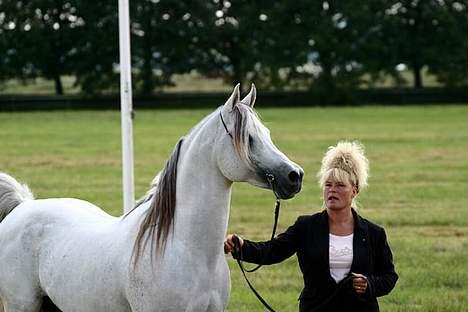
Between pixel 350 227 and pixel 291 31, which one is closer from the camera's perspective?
pixel 350 227

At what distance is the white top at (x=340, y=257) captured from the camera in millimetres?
5387

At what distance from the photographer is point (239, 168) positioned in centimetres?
485

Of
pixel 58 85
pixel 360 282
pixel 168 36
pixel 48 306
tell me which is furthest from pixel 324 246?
pixel 168 36

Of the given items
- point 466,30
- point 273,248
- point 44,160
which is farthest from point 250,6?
point 273,248

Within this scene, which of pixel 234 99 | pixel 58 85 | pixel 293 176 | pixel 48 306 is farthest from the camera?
pixel 58 85

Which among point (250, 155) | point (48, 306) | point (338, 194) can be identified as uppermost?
point (250, 155)

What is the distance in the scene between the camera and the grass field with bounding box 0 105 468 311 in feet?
29.4

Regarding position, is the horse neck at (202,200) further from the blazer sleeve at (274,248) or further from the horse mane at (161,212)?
the blazer sleeve at (274,248)

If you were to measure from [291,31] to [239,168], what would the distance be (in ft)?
178

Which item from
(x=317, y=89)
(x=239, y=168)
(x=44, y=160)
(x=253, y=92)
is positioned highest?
(x=253, y=92)

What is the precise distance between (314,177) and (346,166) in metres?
13.6

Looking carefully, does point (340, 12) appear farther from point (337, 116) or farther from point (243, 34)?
point (337, 116)

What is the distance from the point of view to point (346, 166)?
5.38m

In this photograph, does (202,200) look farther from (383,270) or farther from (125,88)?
(125,88)
